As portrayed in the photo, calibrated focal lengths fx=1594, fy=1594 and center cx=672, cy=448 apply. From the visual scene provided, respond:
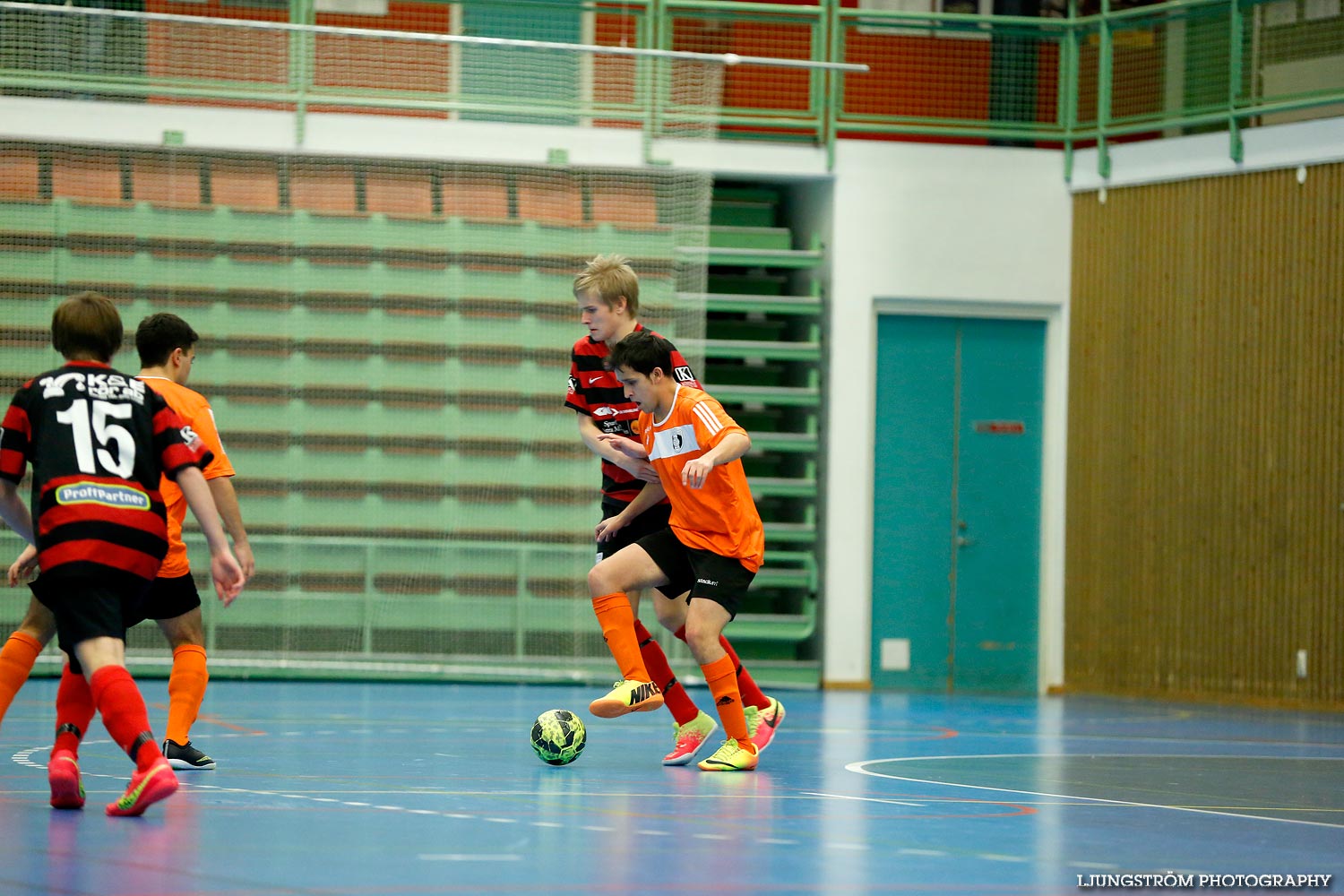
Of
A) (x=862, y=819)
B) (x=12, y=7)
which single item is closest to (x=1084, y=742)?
(x=862, y=819)

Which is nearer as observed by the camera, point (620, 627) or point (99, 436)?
point (99, 436)

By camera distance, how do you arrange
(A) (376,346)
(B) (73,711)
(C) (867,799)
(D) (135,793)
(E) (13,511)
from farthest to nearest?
(A) (376,346) → (C) (867,799) → (B) (73,711) → (E) (13,511) → (D) (135,793)

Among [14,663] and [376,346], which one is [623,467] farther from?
[376,346]

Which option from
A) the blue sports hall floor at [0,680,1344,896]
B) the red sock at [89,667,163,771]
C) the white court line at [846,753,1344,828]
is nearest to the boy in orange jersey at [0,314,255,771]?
the blue sports hall floor at [0,680,1344,896]

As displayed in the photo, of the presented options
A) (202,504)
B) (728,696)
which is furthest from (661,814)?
(202,504)

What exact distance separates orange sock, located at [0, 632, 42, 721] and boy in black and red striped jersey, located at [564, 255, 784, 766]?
2256 mm

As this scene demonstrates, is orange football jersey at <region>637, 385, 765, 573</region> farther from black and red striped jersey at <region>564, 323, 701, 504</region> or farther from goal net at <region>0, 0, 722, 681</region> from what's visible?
goal net at <region>0, 0, 722, 681</region>

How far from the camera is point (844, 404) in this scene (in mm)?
12969

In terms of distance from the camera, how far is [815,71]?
13023 millimetres

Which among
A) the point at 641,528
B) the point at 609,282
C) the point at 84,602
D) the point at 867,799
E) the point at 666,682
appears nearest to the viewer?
the point at 84,602

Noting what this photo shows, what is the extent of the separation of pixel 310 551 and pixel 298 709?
285 cm

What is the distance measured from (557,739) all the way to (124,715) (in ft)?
6.93

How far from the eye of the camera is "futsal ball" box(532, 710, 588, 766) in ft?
20.5

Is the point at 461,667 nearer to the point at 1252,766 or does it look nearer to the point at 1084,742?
the point at 1084,742
